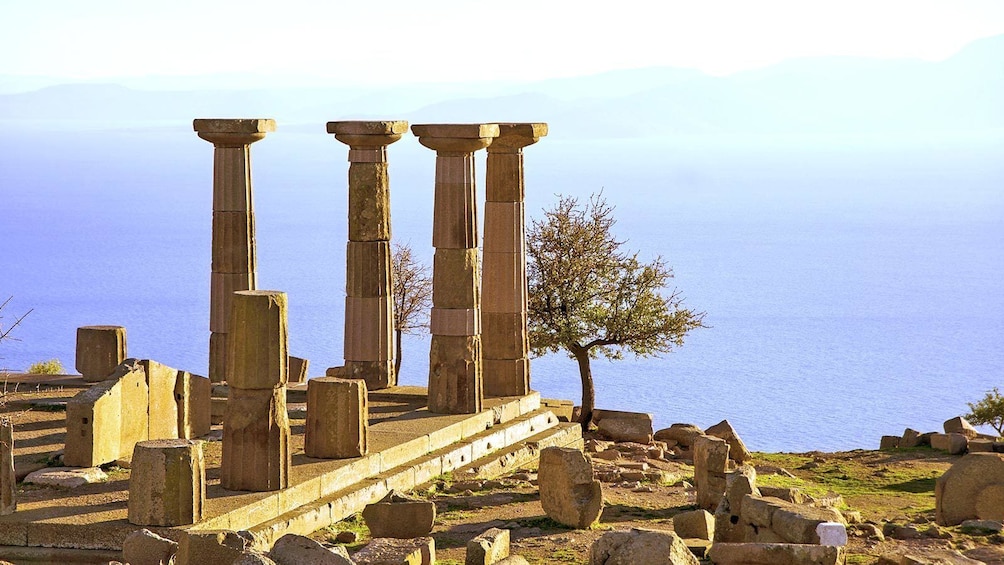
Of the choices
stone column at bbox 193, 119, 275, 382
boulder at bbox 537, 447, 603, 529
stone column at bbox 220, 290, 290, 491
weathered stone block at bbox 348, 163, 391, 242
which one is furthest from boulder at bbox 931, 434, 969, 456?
stone column at bbox 220, 290, 290, 491

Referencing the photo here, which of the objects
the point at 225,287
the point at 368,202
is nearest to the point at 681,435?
the point at 368,202

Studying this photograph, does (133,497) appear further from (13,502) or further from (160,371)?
(160,371)

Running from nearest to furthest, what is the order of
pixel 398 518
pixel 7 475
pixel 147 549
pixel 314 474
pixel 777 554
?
pixel 147 549, pixel 777 554, pixel 7 475, pixel 398 518, pixel 314 474

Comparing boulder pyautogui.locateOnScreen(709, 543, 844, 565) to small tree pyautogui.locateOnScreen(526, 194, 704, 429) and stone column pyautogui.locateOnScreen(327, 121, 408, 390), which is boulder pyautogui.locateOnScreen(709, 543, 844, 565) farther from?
small tree pyautogui.locateOnScreen(526, 194, 704, 429)

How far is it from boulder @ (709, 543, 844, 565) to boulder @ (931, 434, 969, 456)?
51.4 feet

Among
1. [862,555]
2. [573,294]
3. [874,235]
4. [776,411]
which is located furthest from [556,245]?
[874,235]

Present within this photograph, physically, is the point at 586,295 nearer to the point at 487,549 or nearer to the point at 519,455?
the point at 519,455

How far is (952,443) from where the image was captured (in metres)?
31.3

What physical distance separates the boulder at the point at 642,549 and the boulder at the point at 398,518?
8.85 feet

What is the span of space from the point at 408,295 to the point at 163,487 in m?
22.8

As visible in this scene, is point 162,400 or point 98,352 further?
point 98,352

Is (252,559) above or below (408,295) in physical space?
below

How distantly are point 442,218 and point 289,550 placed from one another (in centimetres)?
995

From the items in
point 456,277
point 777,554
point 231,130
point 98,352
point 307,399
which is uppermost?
point 231,130
